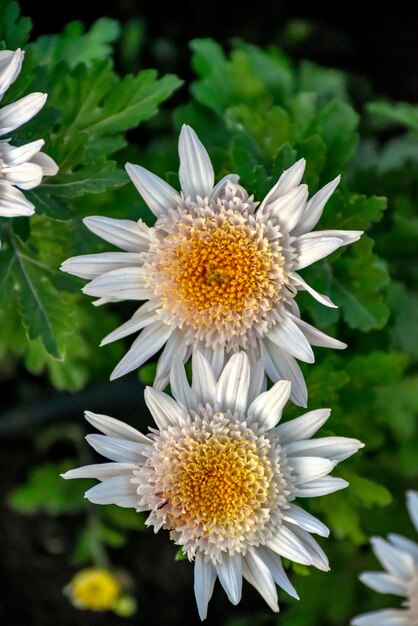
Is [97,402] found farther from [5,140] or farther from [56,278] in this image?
[5,140]

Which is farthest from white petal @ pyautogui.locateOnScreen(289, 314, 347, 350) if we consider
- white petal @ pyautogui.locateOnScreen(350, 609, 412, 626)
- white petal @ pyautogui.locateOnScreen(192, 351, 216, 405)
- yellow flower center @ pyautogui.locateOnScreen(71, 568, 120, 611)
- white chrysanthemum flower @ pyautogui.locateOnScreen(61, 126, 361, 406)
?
yellow flower center @ pyautogui.locateOnScreen(71, 568, 120, 611)

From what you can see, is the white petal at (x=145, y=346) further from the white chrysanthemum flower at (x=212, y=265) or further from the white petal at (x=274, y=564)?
the white petal at (x=274, y=564)

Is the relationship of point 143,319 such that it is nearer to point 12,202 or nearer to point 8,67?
point 12,202

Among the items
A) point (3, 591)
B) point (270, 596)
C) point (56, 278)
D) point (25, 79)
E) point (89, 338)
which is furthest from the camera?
point (3, 591)

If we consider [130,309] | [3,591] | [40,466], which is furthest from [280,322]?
[3,591]

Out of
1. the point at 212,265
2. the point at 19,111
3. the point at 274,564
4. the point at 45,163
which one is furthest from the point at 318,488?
the point at 19,111

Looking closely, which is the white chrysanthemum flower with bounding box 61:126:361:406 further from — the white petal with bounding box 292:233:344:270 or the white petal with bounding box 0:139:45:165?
the white petal with bounding box 0:139:45:165
